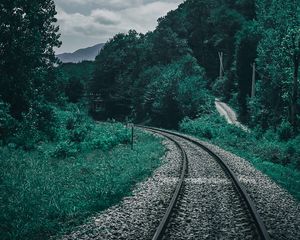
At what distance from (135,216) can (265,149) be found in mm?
14921

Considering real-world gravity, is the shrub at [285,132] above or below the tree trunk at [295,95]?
below

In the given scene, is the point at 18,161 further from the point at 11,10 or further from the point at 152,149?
the point at 11,10

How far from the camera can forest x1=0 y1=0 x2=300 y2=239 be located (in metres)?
17.0

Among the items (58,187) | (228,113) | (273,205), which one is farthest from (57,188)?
(228,113)

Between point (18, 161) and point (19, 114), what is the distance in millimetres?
10060

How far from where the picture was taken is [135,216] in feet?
28.1

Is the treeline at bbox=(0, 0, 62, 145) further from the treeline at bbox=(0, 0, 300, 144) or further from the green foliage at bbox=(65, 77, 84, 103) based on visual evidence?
the green foliage at bbox=(65, 77, 84, 103)

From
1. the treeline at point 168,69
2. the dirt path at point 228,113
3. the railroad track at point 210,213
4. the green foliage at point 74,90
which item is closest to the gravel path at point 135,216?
the railroad track at point 210,213

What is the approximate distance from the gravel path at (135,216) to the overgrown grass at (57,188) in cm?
41

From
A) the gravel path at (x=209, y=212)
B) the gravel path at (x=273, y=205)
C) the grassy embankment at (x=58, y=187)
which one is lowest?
the gravel path at (x=273, y=205)

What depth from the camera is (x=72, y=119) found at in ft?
108

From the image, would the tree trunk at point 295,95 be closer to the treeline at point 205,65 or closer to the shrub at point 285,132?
the treeline at point 205,65

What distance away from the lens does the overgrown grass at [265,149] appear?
14514 mm

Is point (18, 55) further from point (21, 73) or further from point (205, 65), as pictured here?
point (205, 65)
